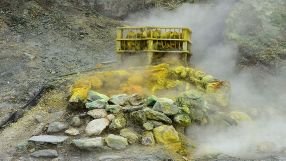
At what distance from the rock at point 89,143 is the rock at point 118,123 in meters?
0.55

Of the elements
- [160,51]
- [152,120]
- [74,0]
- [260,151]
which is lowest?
[260,151]

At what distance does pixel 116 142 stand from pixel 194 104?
2141mm

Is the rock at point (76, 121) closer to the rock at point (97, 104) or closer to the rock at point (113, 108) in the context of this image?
the rock at point (97, 104)

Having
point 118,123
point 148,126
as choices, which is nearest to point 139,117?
point 148,126

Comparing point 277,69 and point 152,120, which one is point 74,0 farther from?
point 152,120

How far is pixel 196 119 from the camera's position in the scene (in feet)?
32.8

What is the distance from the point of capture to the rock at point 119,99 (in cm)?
1010

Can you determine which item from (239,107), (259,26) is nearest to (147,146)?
(239,107)

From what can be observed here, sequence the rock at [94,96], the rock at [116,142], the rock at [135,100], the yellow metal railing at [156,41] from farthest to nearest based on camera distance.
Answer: the yellow metal railing at [156,41] < the rock at [94,96] < the rock at [135,100] < the rock at [116,142]

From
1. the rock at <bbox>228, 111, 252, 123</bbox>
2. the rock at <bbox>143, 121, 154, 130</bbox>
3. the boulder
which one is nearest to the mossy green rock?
the boulder

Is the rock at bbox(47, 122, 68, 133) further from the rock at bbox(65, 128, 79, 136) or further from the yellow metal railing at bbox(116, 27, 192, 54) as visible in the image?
the yellow metal railing at bbox(116, 27, 192, 54)

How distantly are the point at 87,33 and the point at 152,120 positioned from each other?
443 inches

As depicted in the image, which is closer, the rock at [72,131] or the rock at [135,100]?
the rock at [72,131]

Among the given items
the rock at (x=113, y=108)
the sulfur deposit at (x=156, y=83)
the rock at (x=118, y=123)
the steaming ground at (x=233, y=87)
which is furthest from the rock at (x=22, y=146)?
the steaming ground at (x=233, y=87)
